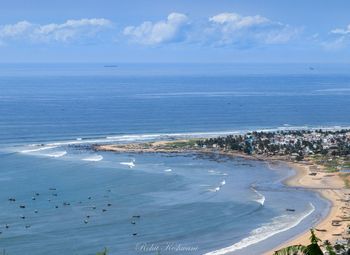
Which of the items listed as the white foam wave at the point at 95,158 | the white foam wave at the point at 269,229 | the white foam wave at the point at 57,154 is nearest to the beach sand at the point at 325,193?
the white foam wave at the point at 269,229

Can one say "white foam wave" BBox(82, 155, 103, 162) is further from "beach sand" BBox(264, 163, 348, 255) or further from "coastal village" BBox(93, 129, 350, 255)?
"beach sand" BBox(264, 163, 348, 255)

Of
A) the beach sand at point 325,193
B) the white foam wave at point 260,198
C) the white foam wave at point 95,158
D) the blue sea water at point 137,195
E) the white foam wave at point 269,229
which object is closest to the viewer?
the white foam wave at point 269,229

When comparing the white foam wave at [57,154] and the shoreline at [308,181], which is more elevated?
the white foam wave at [57,154]

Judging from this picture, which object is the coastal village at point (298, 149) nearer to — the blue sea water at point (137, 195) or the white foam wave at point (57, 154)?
the blue sea water at point (137, 195)

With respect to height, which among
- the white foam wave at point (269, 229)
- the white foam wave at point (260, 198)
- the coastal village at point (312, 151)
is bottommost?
the white foam wave at point (269, 229)

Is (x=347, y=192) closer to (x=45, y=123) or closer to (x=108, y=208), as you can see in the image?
(x=108, y=208)

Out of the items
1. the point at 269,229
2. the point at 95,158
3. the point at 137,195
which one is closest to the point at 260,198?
the point at 269,229

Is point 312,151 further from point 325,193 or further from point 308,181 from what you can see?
point 325,193
